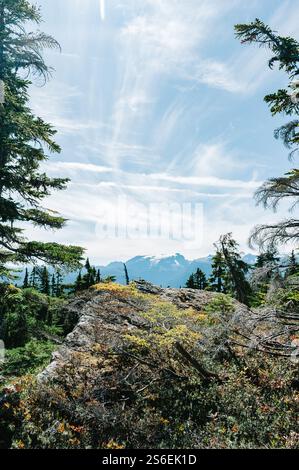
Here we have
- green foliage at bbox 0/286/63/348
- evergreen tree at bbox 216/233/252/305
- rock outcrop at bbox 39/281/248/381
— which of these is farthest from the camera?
evergreen tree at bbox 216/233/252/305

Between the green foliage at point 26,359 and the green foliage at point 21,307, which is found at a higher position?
the green foliage at point 21,307

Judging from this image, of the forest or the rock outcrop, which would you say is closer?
the forest

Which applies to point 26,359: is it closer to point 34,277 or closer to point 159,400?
point 159,400

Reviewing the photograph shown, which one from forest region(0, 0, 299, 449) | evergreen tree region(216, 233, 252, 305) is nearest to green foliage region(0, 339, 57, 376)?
forest region(0, 0, 299, 449)

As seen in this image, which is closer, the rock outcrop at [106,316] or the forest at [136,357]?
the forest at [136,357]

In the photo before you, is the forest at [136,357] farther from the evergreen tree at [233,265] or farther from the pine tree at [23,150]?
the evergreen tree at [233,265]

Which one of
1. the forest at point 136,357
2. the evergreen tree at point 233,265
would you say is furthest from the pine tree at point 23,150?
the evergreen tree at point 233,265

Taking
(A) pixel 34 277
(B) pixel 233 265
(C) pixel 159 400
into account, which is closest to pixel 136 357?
(C) pixel 159 400

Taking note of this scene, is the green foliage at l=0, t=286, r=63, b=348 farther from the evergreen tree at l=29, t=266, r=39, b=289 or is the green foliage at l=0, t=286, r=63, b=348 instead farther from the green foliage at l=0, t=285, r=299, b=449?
the green foliage at l=0, t=285, r=299, b=449

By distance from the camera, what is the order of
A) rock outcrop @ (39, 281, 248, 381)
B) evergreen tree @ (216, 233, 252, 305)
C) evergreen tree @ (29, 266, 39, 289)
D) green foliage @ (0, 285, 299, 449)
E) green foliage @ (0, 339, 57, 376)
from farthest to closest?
evergreen tree @ (216, 233, 252, 305), green foliage @ (0, 339, 57, 376), evergreen tree @ (29, 266, 39, 289), rock outcrop @ (39, 281, 248, 381), green foliage @ (0, 285, 299, 449)

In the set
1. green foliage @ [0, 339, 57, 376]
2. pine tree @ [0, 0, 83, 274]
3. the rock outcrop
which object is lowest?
green foliage @ [0, 339, 57, 376]

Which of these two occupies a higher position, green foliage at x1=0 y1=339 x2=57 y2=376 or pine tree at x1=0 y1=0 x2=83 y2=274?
pine tree at x1=0 y1=0 x2=83 y2=274
